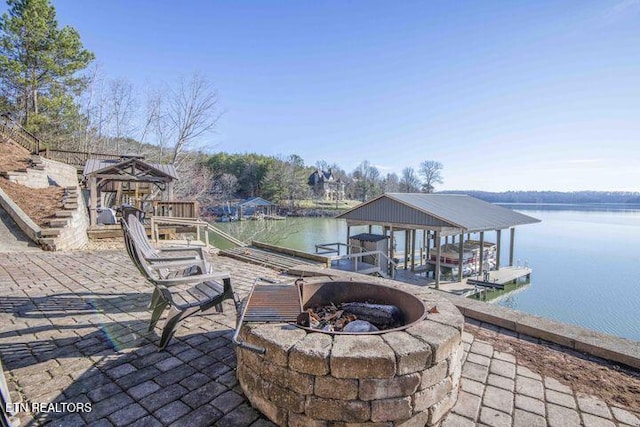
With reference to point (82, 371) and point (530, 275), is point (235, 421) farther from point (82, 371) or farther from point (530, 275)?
point (530, 275)

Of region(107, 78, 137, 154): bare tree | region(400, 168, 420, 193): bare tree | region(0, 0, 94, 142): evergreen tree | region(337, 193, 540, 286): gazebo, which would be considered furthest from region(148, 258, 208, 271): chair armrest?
region(400, 168, 420, 193): bare tree

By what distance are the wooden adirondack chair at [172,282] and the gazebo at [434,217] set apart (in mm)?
9530

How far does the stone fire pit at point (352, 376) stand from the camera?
161cm

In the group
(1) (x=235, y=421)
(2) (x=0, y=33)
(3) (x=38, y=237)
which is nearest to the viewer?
(1) (x=235, y=421)

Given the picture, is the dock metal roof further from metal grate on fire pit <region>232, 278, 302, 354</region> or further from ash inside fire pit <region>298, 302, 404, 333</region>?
metal grate on fire pit <region>232, 278, 302, 354</region>


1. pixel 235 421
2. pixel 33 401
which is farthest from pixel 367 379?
pixel 33 401

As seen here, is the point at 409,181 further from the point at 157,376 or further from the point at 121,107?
the point at 157,376

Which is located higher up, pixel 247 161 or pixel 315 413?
pixel 247 161

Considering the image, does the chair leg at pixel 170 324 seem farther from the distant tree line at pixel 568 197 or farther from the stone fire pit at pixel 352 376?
the distant tree line at pixel 568 197

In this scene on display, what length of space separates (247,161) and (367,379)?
4359 cm

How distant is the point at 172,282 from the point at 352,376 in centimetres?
165

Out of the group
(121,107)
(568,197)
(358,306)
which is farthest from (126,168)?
(568,197)

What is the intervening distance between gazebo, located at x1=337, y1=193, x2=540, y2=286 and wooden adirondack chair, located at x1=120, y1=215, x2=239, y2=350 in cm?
953

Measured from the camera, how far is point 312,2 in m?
9.27
